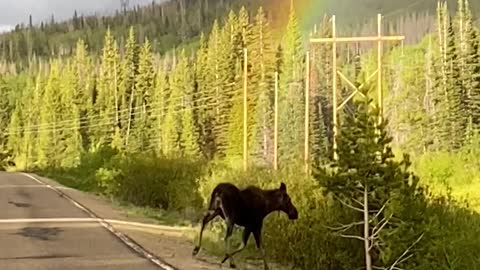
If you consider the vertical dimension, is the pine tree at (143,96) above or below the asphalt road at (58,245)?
above

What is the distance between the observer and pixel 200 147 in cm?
9662

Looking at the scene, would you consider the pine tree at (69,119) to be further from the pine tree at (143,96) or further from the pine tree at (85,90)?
the pine tree at (143,96)

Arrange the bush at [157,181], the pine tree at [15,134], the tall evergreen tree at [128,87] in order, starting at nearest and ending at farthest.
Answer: the bush at [157,181], the tall evergreen tree at [128,87], the pine tree at [15,134]

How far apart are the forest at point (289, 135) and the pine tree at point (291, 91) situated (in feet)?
0.68

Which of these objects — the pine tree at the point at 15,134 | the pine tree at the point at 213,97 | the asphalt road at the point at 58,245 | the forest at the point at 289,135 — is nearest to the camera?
the forest at the point at 289,135

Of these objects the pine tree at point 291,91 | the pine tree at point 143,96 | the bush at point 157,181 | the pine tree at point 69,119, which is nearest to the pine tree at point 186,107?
the pine tree at point 143,96

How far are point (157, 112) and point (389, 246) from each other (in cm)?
10388

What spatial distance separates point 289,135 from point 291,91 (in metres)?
7.57

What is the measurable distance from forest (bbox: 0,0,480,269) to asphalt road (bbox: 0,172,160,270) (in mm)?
2943

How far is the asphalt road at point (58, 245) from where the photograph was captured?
48.9 feet

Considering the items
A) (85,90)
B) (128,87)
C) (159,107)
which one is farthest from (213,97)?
(85,90)

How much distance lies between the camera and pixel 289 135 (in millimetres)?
79500

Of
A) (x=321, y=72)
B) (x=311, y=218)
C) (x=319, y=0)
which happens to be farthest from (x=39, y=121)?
(x=311, y=218)

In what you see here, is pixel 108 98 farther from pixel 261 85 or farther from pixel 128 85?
pixel 261 85
